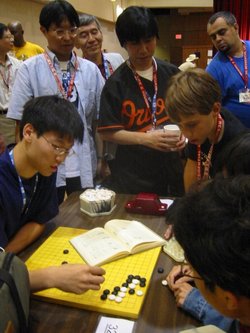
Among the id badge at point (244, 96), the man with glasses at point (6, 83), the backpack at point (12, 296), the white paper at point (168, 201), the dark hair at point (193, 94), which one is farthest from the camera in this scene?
the man with glasses at point (6, 83)

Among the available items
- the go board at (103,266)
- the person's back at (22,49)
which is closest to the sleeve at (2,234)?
the go board at (103,266)

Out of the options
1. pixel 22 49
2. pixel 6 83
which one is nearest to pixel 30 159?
pixel 6 83

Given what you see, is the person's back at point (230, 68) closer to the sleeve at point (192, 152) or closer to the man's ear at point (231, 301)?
the sleeve at point (192, 152)

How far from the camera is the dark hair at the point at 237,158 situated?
1.17m

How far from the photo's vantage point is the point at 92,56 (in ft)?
9.12

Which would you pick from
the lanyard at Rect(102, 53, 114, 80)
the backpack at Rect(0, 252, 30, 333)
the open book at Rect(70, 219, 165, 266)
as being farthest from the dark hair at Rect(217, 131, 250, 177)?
the lanyard at Rect(102, 53, 114, 80)

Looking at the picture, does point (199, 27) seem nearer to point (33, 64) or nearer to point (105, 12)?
point (105, 12)

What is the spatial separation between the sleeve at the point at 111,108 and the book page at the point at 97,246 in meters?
0.75

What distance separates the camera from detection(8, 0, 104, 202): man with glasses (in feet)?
6.50

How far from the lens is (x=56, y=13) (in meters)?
1.94

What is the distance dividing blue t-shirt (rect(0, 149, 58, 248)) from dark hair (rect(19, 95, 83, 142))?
0.17 meters

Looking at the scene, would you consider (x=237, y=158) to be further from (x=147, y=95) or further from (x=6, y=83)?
(x=6, y=83)

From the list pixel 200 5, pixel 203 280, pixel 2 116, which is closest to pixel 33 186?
pixel 203 280

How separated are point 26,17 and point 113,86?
12.1ft
